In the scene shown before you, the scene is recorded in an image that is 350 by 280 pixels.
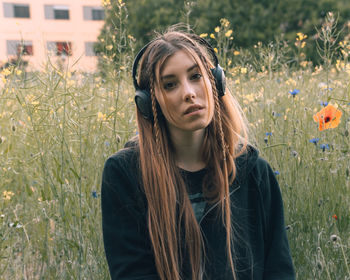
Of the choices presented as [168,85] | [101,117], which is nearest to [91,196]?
[101,117]

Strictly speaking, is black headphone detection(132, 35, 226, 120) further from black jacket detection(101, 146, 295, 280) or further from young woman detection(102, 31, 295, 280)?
black jacket detection(101, 146, 295, 280)

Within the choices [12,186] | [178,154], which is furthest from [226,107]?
[12,186]

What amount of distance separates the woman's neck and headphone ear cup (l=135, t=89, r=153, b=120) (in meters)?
0.13

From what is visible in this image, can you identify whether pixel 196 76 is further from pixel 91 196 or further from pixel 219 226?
pixel 91 196

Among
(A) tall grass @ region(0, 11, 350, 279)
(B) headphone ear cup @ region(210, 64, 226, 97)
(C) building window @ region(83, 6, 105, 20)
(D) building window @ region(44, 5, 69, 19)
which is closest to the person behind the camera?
(B) headphone ear cup @ region(210, 64, 226, 97)

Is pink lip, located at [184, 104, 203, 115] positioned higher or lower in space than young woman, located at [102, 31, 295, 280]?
higher

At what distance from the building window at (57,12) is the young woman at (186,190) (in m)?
43.0

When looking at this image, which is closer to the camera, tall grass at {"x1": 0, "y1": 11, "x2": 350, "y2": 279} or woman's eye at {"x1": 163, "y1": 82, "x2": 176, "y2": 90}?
woman's eye at {"x1": 163, "y1": 82, "x2": 176, "y2": 90}

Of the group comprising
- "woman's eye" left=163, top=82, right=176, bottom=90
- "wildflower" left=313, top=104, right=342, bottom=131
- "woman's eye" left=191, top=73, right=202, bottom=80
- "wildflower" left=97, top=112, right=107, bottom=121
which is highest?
"woman's eye" left=191, top=73, right=202, bottom=80

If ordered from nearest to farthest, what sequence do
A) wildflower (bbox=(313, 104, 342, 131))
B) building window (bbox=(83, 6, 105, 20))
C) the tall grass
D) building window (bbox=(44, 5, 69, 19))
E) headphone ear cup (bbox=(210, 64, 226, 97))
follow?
headphone ear cup (bbox=(210, 64, 226, 97)), the tall grass, wildflower (bbox=(313, 104, 342, 131)), building window (bbox=(44, 5, 69, 19)), building window (bbox=(83, 6, 105, 20))

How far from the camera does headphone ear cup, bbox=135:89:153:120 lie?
156 centimetres

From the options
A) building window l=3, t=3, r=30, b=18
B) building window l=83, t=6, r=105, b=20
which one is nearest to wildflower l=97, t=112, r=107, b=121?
building window l=3, t=3, r=30, b=18

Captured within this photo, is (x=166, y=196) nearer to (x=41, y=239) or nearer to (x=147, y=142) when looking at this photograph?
(x=147, y=142)

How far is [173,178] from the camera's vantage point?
157cm
